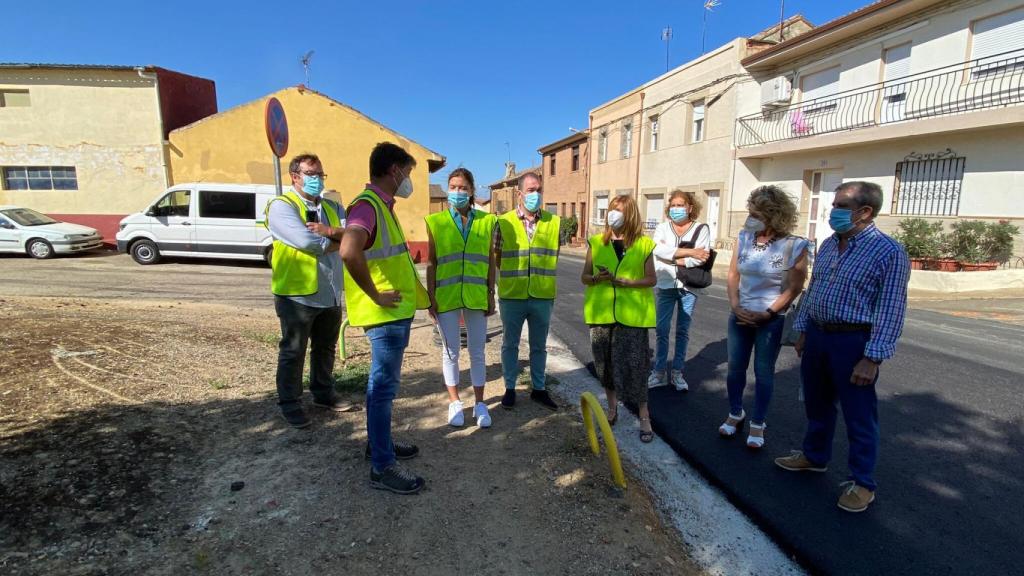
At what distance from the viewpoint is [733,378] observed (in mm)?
3721

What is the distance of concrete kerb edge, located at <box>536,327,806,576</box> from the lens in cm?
256

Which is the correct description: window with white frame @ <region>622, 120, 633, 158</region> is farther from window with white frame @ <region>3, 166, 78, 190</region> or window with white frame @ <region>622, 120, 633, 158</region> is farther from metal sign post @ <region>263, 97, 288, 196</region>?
metal sign post @ <region>263, 97, 288, 196</region>

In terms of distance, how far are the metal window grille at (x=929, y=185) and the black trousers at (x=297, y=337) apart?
1501 centimetres

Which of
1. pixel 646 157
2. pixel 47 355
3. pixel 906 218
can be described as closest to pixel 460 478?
pixel 47 355

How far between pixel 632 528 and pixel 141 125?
1896 cm

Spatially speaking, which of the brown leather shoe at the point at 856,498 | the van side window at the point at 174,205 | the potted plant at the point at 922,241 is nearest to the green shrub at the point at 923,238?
the potted plant at the point at 922,241

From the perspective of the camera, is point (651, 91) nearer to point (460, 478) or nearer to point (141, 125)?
point (141, 125)

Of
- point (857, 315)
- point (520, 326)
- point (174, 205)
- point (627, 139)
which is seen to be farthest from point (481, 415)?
point (627, 139)

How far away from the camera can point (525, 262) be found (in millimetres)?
4062

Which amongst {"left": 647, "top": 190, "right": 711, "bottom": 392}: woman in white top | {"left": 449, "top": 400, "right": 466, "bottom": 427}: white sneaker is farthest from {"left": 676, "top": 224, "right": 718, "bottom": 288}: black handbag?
{"left": 449, "top": 400, "right": 466, "bottom": 427}: white sneaker

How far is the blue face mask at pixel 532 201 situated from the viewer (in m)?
4.08

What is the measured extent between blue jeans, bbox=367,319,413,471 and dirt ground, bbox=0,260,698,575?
255 mm

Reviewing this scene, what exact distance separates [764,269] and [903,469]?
1.61 meters

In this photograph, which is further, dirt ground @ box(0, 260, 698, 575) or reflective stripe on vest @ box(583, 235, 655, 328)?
reflective stripe on vest @ box(583, 235, 655, 328)
